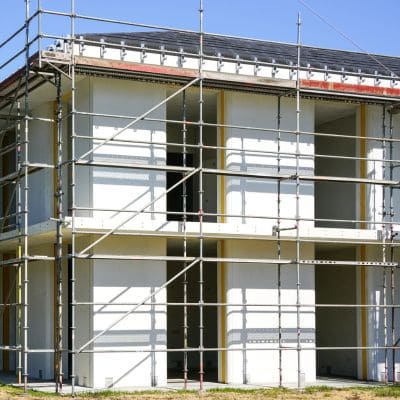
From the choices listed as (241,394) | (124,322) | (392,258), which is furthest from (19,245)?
(392,258)

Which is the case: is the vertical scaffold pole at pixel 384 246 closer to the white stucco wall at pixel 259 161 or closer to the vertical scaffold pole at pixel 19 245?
the white stucco wall at pixel 259 161

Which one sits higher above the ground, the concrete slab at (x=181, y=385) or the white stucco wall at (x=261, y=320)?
the white stucco wall at (x=261, y=320)

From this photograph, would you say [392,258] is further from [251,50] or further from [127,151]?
[127,151]

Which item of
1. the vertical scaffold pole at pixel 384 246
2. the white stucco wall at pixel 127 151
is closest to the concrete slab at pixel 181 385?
the vertical scaffold pole at pixel 384 246

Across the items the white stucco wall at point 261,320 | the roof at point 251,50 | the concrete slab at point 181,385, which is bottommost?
the concrete slab at point 181,385

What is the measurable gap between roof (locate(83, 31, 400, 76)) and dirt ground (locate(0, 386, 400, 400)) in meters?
5.85

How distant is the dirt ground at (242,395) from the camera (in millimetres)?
14477

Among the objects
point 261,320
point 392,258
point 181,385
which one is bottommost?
point 181,385

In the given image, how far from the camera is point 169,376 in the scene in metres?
19.0

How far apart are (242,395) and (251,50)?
24.4ft

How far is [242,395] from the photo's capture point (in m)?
14.9

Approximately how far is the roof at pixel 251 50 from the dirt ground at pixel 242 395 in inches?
230

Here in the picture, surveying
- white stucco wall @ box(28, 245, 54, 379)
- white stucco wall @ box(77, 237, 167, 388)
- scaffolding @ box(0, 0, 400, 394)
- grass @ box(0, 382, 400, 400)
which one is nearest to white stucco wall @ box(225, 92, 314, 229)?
scaffolding @ box(0, 0, 400, 394)

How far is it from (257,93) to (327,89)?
1.22 meters
